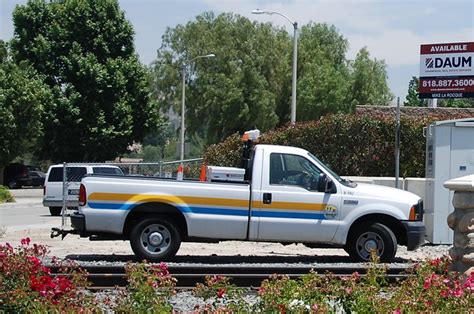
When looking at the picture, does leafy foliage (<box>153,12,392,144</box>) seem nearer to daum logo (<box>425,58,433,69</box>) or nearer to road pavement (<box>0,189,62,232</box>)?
road pavement (<box>0,189,62,232</box>)

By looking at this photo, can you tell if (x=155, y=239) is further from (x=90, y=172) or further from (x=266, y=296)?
(x=90, y=172)

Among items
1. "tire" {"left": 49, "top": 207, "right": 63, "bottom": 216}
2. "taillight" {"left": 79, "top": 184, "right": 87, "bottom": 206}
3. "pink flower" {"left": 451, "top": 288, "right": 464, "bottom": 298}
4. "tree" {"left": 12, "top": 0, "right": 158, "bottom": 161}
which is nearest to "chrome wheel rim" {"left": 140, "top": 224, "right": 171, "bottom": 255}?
"taillight" {"left": 79, "top": 184, "right": 87, "bottom": 206}

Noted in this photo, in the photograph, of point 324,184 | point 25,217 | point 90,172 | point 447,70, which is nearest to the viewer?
point 324,184

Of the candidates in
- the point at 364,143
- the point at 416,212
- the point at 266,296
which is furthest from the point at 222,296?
the point at 364,143

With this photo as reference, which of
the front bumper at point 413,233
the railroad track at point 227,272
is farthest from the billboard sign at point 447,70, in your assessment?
the railroad track at point 227,272

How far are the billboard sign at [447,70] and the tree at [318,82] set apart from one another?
28802 millimetres

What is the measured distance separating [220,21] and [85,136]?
14.4 metres

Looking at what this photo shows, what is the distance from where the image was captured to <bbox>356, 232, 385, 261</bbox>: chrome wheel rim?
1422 cm

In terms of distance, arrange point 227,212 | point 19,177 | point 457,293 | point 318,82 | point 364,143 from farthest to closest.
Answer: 1. point 318,82
2. point 19,177
3. point 364,143
4. point 227,212
5. point 457,293

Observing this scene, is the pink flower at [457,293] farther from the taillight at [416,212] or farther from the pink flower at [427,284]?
the taillight at [416,212]

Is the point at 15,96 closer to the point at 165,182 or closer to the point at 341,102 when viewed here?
the point at 341,102

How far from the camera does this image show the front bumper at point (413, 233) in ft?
46.4

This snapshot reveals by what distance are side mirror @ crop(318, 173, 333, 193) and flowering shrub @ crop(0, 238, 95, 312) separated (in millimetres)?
6486

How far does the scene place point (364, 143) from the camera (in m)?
25.1
